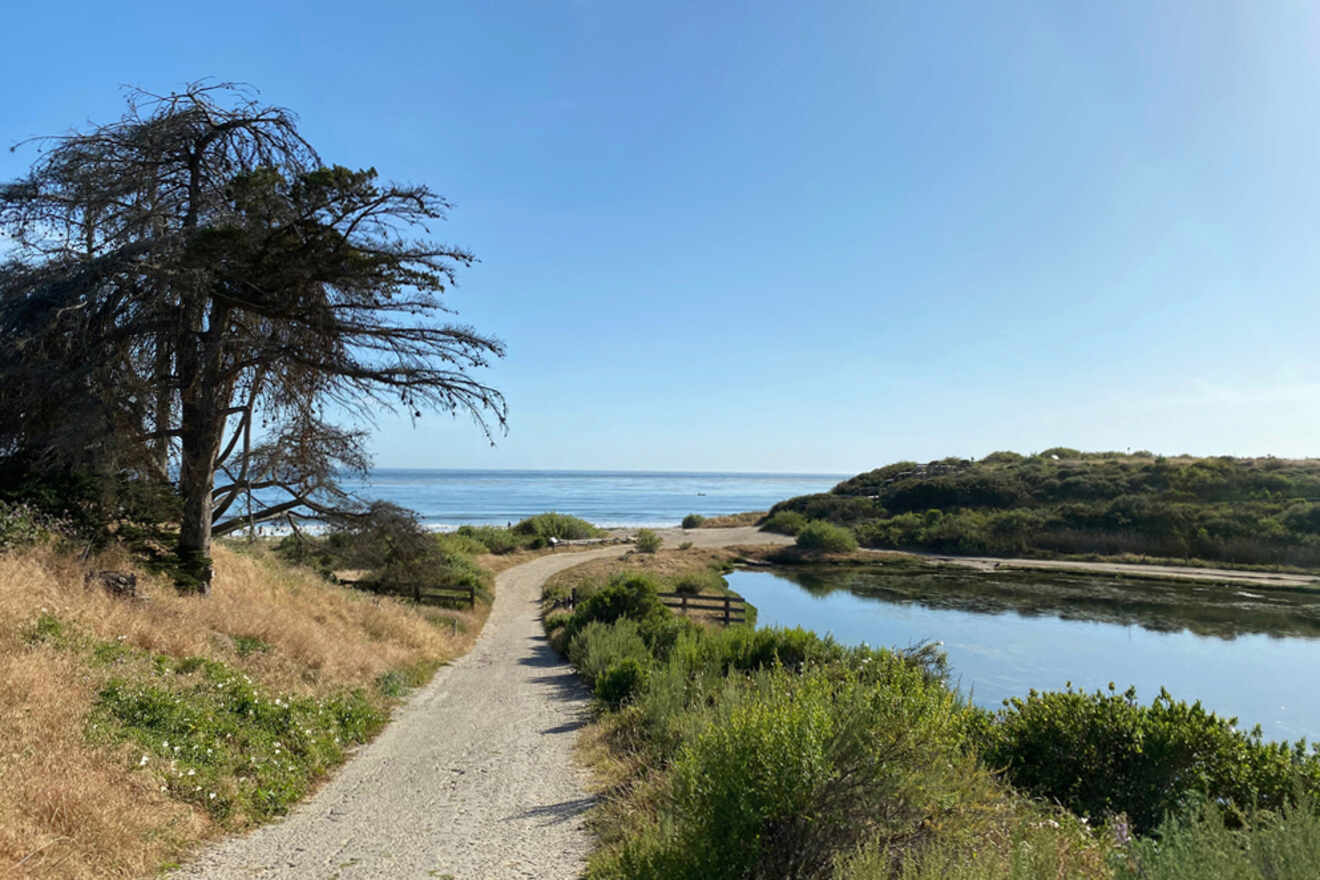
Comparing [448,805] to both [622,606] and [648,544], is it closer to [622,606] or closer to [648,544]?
[622,606]

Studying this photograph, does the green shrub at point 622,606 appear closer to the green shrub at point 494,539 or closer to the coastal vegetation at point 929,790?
the coastal vegetation at point 929,790

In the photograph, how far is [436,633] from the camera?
17.6 metres

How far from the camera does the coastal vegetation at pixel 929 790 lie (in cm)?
332

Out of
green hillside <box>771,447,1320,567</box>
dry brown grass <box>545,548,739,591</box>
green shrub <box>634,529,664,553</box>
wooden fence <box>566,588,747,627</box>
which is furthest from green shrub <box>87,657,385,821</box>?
green hillside <box>771,447,1320,567</box>

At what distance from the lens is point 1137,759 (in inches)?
255

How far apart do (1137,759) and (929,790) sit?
4114 mm

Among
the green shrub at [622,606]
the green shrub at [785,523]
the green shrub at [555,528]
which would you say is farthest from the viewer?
the green shrub at [785,523]

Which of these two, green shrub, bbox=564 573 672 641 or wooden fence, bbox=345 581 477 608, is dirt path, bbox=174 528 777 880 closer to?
green shrub, bbox=564 573 672 641

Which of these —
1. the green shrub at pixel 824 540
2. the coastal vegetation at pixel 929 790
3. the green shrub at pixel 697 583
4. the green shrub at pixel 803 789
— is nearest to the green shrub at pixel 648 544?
the green shrub at pixel 697 583

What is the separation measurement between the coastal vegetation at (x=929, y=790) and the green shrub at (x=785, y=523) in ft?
168

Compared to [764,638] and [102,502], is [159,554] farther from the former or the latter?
[764,638]

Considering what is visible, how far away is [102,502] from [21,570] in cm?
320

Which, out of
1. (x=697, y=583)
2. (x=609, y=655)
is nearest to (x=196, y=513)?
(x=609, y=655)

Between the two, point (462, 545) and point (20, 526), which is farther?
point (462, 545)
